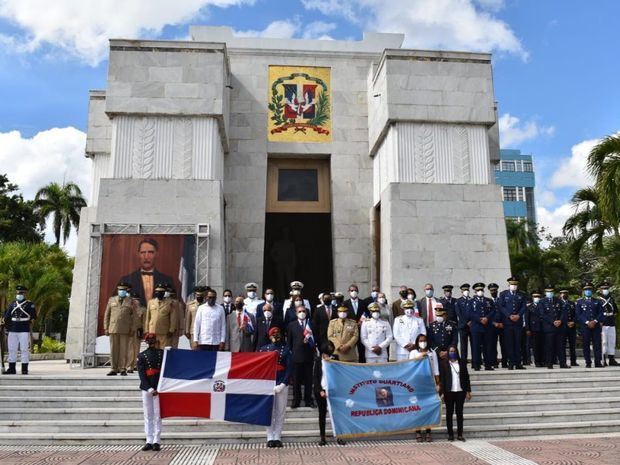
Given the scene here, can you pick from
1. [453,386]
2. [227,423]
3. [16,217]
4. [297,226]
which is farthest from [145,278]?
[16,217]

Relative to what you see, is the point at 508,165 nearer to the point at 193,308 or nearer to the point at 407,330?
the point at 407,330

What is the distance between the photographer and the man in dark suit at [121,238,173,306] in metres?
13.1

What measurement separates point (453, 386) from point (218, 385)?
357 cm

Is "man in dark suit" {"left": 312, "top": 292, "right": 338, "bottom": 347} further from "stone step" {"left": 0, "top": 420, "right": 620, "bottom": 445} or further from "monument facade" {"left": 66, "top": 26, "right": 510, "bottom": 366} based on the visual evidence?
"monument facade" {"left": 66, "top": 26, "right": 510, "bottom": 366}

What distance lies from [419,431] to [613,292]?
1104cm

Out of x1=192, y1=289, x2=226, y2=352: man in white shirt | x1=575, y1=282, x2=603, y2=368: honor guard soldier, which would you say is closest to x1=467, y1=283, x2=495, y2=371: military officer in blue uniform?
x1=575, y1=282, x2=603, y2=368: honor guard soldier

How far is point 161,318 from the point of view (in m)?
10.3

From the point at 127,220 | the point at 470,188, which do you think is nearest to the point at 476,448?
the point at 470,188

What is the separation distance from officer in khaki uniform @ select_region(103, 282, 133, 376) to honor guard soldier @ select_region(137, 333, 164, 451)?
2.88 meters

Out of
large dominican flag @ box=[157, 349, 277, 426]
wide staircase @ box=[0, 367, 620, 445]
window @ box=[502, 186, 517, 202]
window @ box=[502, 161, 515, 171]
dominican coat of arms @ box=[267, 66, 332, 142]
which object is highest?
window @ box=[502, 161, 515, 171]

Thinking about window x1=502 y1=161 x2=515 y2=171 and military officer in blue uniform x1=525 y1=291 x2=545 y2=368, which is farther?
window x1=502 y1=161 x2=515 y2=171

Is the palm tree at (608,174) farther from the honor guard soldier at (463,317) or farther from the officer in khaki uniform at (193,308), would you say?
the officer in khaki uniform at (193,308)

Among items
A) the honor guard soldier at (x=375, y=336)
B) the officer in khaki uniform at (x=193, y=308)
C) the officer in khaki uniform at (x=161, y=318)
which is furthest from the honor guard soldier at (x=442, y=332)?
the officer in khaki uniform at (x=161, y=318)

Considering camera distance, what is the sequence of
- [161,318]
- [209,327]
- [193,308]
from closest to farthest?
[209,327]
[161,318]
[193,308]
